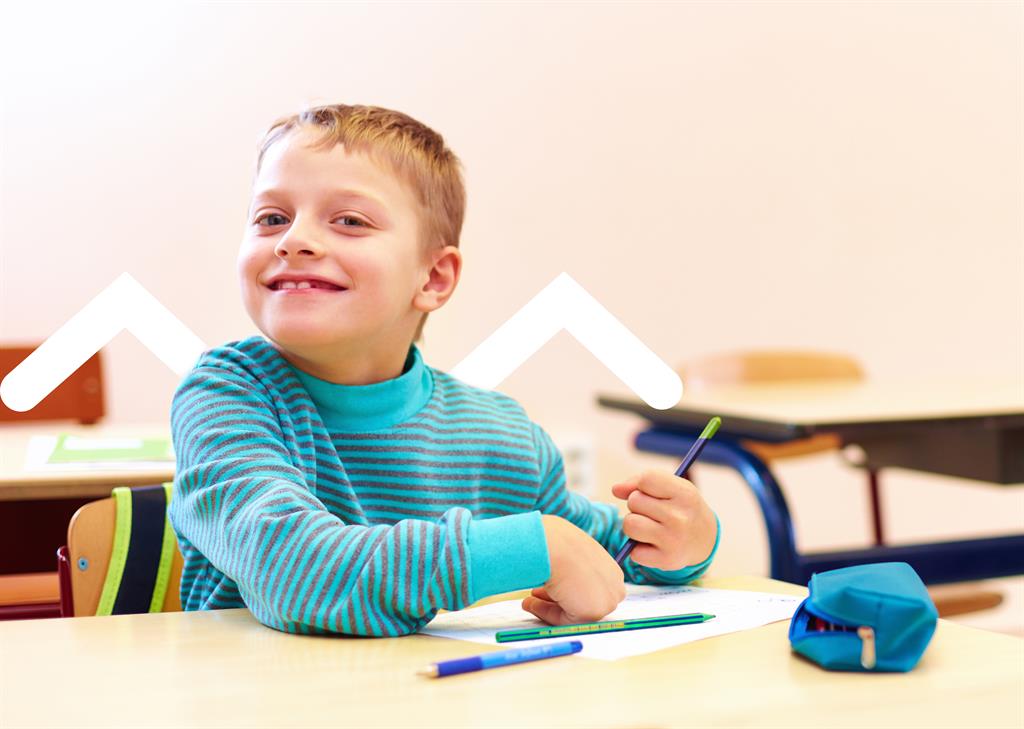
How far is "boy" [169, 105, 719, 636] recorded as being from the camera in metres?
0.86

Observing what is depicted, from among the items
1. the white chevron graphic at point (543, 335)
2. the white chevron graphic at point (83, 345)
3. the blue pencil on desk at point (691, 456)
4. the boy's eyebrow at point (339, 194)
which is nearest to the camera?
the blue pencil on desk at point (691, 456)

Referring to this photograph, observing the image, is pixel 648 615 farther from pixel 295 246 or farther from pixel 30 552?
pixel 30 552

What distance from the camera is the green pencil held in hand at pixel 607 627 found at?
32.6 inches

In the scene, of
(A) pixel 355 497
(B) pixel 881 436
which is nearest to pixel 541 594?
(A) pixel 355 497

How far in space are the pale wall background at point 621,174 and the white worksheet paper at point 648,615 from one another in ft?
7.72

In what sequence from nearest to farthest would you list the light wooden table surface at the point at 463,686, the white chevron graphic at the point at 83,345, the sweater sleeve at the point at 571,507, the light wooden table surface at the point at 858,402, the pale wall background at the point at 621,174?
the light wooden table surface at the point at 463,686
the sweater sleeve at the point at 571,507
the white chevron graphic at the point at 83,345
the light wooden table surface at the point at 858,402
the pale wall background at the point at 621,174

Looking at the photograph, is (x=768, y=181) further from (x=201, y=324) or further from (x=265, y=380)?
(x=265, y=380)

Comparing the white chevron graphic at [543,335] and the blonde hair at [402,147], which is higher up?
the blonde hair at [402,147]

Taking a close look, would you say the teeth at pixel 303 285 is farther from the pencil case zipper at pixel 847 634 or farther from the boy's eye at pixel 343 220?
the pencil case zipper at pixel 847 634

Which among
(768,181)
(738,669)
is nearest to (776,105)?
(768,181)

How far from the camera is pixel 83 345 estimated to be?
7.63 feet

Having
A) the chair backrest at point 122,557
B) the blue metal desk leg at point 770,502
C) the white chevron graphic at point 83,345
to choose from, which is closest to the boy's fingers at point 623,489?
the chair backrest at point 122,557

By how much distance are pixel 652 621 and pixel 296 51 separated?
2618mm

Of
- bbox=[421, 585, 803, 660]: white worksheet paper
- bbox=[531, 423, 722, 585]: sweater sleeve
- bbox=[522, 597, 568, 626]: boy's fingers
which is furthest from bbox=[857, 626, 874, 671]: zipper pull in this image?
bbox=[531, 423, 722, 585]: sweater sleeve
